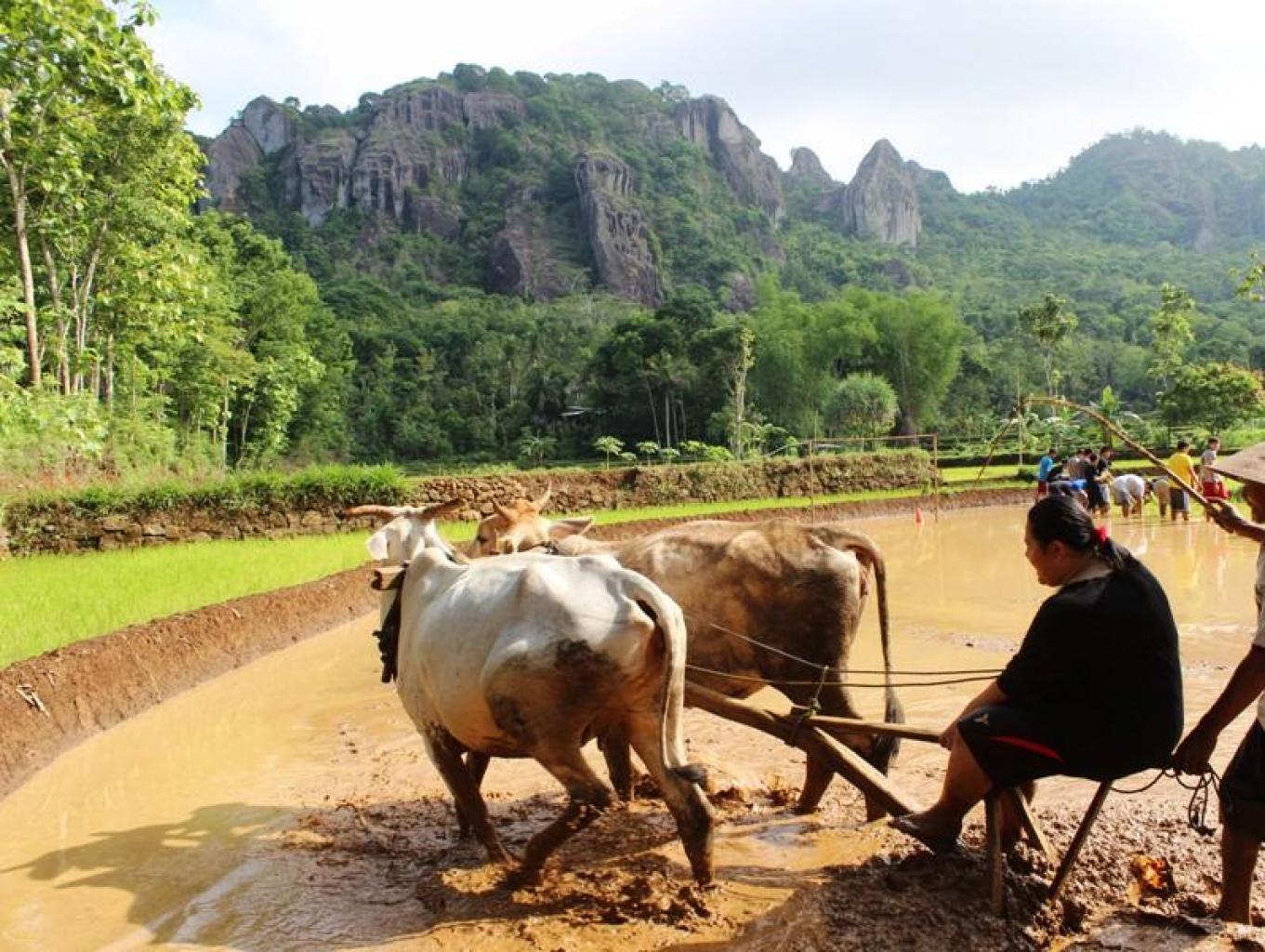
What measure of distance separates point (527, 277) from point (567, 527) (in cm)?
10988

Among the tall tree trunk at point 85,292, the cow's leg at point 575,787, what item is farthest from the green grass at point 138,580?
the tall tree trunk at point 85,292

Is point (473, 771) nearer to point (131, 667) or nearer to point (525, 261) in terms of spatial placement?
point (131, 667)

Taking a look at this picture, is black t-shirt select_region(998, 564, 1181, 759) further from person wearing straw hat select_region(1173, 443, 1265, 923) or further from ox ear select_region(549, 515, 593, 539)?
ox ear select_region(549, 515, 593, 539)

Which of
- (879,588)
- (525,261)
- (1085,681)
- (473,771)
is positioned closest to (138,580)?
(473,771)

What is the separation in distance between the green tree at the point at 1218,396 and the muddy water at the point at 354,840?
39233 mm

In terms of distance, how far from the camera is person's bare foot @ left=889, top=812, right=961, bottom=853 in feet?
12.6

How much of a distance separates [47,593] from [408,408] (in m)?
54.8

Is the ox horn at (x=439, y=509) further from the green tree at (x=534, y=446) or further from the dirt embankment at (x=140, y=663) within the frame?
the green tree at (x=534, y=446)

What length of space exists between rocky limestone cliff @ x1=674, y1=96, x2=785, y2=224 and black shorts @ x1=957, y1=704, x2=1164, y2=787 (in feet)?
497

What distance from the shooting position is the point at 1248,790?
11.4 ft

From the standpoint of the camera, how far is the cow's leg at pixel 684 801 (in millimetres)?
4184

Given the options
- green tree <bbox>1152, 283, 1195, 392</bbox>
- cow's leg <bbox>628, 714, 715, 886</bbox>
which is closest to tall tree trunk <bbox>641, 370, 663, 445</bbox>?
green tree <bbox>1152, 283, 1195, 392</bbox>

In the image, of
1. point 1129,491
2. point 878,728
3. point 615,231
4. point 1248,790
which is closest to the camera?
point 1248,790

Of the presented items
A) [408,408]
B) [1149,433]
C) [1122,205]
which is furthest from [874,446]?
[1122,205]
